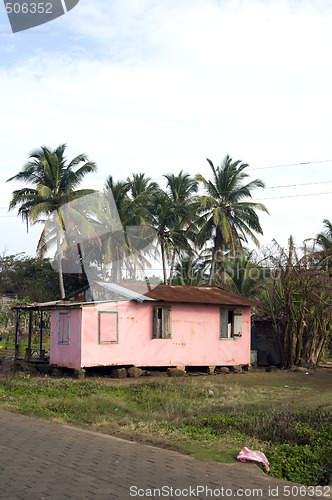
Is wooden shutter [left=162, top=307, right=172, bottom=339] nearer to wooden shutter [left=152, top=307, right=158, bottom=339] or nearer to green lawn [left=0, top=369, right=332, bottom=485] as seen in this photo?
wooden shutter [left=152, top=307, right=158, bottom=339]

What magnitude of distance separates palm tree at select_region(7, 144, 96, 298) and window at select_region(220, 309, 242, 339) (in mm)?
13183

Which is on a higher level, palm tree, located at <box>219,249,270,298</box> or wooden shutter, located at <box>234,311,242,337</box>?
palm tree, located at <box>219,249,270,298</box>

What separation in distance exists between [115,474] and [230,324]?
55.7ft

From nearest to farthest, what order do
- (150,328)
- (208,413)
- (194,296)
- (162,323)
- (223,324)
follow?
(208,413)
(150,328)
(162,323)
(194,296)
(223,324)

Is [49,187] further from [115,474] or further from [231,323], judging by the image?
[115,474]

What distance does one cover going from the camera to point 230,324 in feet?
75.4

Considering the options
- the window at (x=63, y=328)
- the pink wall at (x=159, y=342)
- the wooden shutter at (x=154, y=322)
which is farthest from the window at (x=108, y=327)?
the wooden shutter at (x=154, y=322)

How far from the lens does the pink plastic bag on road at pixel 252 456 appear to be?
700 centimetres

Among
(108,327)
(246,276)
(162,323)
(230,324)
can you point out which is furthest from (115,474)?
(246,276)

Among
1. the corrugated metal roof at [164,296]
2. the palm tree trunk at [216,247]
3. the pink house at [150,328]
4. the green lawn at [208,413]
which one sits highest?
the palm tree trunk at [216,247]

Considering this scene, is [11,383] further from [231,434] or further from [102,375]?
[231,434]

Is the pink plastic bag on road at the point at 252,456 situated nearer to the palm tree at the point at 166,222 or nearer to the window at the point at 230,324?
the window at the point at 230,324

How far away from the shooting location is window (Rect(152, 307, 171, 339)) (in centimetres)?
2080

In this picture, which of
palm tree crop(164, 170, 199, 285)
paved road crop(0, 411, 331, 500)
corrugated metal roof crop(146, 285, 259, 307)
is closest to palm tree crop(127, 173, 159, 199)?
palm tree crop(164, 170, 199, 285)
